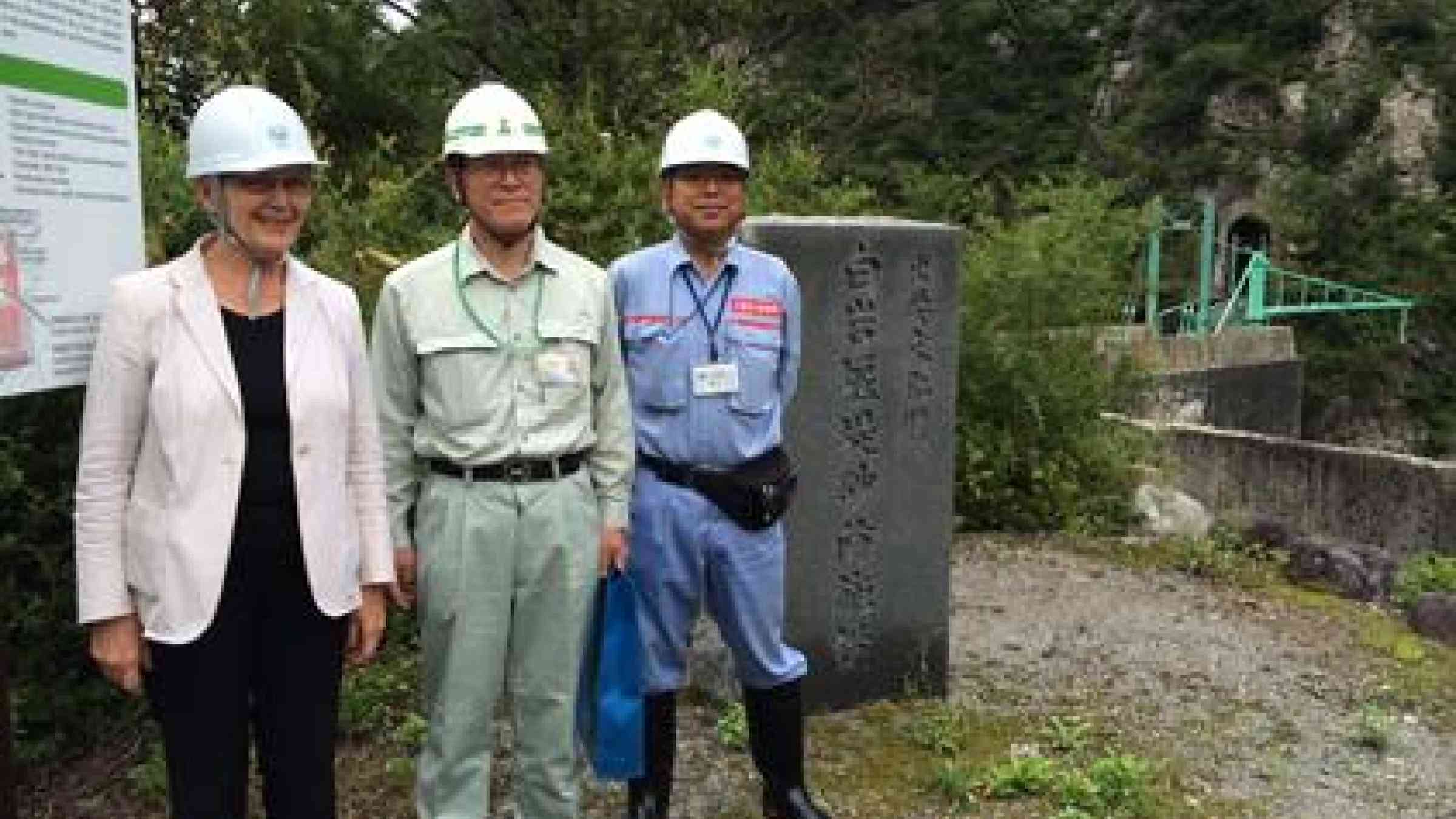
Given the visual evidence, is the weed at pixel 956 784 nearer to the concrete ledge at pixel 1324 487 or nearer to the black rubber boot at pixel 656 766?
the black rubber boot at pixel 656 766

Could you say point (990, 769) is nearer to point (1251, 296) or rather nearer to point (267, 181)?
point (267, 181)

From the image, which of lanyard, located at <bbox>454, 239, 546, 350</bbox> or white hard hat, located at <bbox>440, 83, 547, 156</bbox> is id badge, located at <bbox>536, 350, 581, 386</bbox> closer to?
lanyard, located at <bbox>454, 239, 546, 350</bbox>

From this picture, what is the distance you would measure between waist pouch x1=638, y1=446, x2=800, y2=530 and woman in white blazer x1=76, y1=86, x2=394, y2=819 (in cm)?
76

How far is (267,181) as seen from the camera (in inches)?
94.5

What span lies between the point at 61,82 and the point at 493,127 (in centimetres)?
83

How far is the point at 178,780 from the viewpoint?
8.11 feet

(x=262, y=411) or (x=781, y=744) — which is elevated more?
(x=262, y=411)

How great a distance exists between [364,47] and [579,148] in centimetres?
291

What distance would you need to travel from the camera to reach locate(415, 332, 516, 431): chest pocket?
8.89 feet

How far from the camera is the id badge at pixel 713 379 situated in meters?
3.09

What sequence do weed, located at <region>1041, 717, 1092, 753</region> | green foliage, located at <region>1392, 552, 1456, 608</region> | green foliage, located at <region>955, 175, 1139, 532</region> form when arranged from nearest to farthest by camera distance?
weed, located at <region>1041, 717, 1092, 753</region> → green foliage, located at <region>1392, 552, 1456, 608</region> → green foliage, located at <region>955, 175, 1139, 532</region>

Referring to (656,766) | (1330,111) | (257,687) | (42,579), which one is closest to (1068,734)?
(656,766)

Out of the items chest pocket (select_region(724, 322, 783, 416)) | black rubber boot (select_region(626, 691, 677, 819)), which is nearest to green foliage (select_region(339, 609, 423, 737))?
black rubber boot (select_region(626, 691, 677, 819))

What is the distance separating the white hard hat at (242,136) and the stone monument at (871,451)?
1791mm
